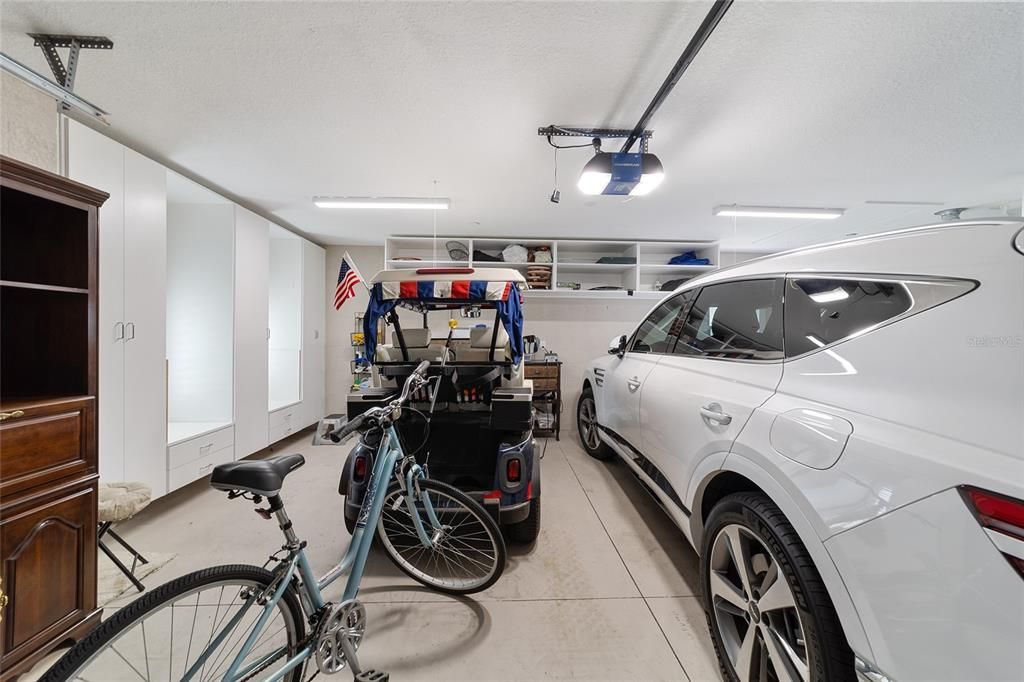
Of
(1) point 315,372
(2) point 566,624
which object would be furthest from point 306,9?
(1) point 315,372

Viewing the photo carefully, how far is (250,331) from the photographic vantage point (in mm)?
3240

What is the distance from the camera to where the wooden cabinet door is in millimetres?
1212

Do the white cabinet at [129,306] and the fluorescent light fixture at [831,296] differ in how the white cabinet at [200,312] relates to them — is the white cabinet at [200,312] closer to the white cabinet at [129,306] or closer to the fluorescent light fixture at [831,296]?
the white cabinet at [129,306]

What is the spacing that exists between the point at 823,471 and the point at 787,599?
443 millimetres

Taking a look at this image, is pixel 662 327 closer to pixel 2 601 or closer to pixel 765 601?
pixel 765 601

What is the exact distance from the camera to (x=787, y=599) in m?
0.99

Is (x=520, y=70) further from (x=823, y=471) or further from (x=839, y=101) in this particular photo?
(x=823, y=471)

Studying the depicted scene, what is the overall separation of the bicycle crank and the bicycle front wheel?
42 centimetres

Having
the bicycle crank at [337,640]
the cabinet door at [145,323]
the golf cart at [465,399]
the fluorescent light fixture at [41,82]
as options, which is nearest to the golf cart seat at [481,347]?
the golf cart at [465,399]

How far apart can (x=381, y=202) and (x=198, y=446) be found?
2.63m

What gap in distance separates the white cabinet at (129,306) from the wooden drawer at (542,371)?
3.35 meters

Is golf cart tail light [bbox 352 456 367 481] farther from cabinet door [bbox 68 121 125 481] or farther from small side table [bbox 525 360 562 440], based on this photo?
small side table [bbox 525 360 562 440]

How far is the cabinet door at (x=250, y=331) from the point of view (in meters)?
3.10

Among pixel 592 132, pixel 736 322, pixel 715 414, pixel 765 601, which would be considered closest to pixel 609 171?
pixel 592 132
